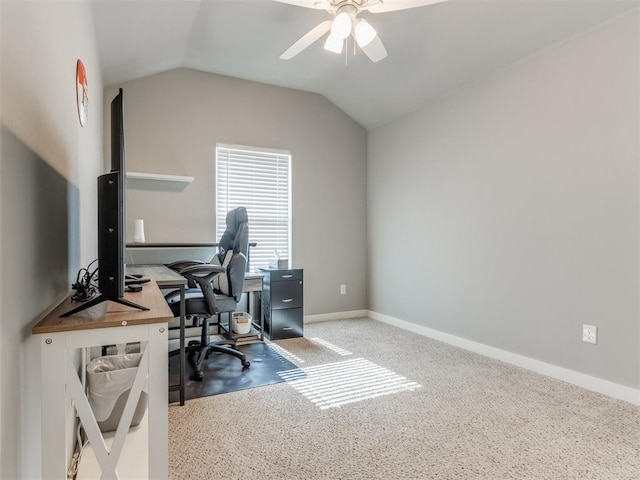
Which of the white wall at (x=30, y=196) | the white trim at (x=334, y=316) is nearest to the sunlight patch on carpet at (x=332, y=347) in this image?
the white trim at (x=334, y=316)

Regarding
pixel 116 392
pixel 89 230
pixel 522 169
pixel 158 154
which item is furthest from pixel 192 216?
pixel 522 169

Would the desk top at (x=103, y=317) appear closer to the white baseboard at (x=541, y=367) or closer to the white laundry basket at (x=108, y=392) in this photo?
the white laundry basket at (x=108, y=392)

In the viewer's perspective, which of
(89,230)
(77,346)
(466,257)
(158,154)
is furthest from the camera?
(158,154)

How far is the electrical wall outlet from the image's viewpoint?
101 inches

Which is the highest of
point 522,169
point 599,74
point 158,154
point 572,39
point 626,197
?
point 572,39

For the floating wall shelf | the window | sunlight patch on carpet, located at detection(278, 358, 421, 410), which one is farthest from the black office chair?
the window

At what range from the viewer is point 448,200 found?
3697 millimetres

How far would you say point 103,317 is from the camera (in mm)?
1237

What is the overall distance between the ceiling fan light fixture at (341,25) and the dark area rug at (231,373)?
2356mm

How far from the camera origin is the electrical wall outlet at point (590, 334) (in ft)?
8.41

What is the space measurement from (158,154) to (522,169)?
3.32 meters

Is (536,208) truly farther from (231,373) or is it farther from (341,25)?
(231,373)

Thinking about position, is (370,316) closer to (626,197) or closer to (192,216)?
(192,216)

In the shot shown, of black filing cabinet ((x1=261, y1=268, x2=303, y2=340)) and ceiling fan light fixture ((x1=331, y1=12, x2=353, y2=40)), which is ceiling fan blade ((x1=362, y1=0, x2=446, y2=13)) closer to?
ceiling fan light fixture ((x1=331, y1=12, x2=353, y2=40))
